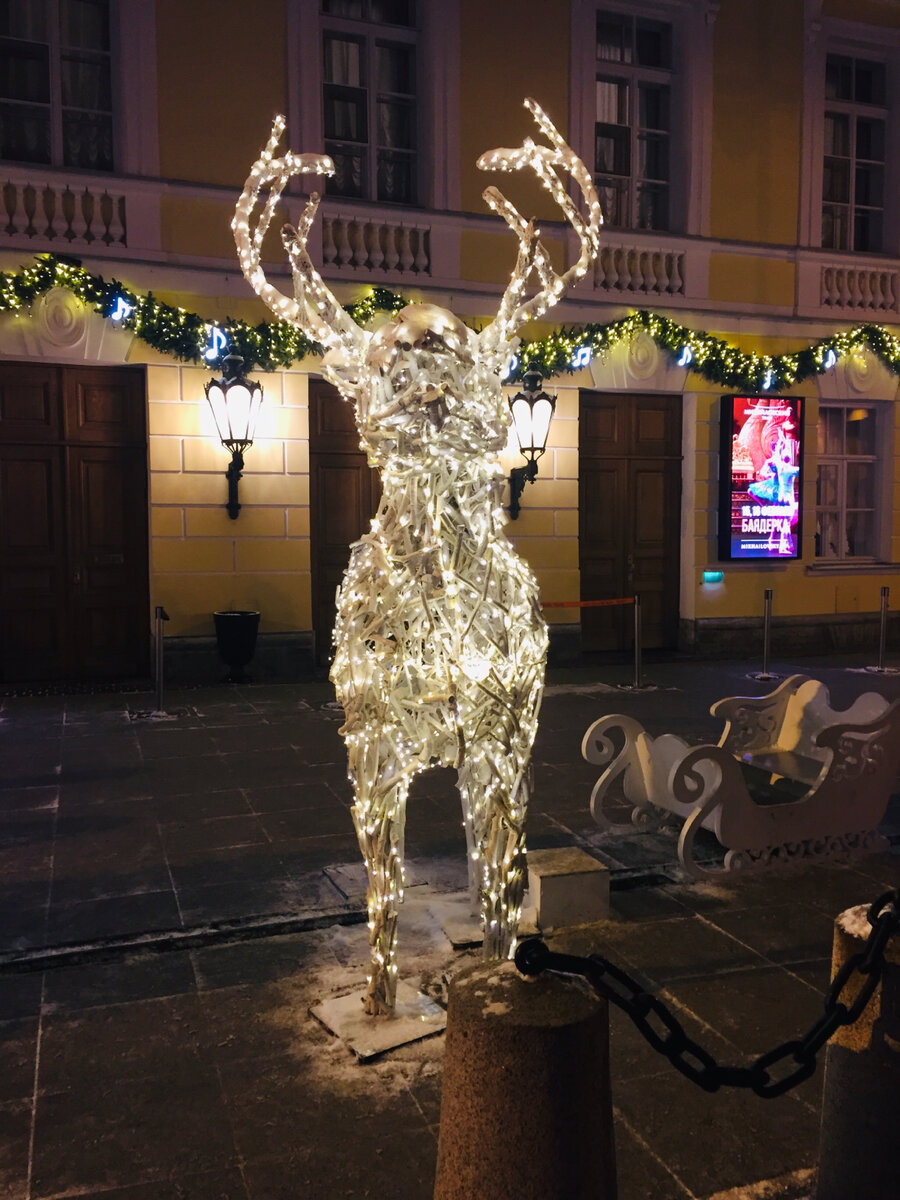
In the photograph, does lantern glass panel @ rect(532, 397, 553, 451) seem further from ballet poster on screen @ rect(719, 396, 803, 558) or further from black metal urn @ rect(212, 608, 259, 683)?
black metal urn @ rect(212, 608, 259, 683)

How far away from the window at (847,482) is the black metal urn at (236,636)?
7911 mm

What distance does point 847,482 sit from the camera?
14117 mm

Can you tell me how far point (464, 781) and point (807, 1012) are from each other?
155 centimetres

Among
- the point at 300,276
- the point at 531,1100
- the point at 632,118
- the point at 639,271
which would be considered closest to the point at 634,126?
the point at 632,118

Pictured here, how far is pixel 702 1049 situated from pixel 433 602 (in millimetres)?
1588

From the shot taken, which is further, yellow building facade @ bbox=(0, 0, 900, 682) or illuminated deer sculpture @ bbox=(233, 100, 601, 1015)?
yellow building facade @ bbox=(0, 0, 900, 682)

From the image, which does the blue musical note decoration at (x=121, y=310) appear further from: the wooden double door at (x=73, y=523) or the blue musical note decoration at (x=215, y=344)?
the blue musical note decoration at (x=215, y=344)

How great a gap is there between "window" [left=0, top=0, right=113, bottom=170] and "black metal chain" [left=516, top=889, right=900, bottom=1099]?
1062cm

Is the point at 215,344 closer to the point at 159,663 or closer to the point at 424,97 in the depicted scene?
the point at 159,663

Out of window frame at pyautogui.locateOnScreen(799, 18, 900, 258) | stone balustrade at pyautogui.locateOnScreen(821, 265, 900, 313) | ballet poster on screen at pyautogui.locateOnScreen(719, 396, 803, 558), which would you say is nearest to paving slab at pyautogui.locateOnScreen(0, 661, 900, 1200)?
ballet poster on screen at pyautogui.locateOnScreen(719, 396, 803, 558)

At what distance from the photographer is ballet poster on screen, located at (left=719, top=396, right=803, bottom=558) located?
42.4 ft

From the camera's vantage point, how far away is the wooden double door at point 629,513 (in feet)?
42.1

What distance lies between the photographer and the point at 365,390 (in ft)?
11.2

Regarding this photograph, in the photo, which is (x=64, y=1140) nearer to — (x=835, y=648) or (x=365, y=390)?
(x=365, y=390)
